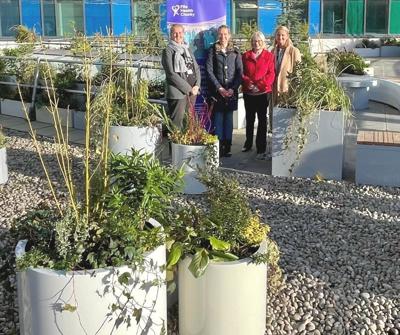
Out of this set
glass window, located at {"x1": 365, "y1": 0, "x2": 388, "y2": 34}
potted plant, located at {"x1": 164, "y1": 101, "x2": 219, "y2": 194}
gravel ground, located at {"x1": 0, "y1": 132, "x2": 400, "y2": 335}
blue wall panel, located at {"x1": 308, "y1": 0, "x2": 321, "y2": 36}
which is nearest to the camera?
gravel ground, located at {"x1": 0, "y1": 132, "x2": 400, "y2": 335}

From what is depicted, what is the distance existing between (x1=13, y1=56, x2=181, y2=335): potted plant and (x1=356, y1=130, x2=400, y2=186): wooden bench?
11.3 ft

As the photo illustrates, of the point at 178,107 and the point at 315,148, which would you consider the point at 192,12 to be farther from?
the point at 315,148

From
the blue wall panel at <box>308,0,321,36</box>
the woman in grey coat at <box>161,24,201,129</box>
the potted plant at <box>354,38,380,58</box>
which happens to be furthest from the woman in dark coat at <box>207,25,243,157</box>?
the blue wall panel at <box>308,0,321,36</box>

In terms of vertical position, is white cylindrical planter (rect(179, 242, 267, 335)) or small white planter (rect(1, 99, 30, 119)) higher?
small white planter (rect(1, 99, 30, 119))

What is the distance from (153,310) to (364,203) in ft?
10.7

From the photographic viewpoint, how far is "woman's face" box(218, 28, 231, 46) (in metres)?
7.13

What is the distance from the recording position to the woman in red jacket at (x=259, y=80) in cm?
708

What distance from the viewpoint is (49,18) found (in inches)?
923

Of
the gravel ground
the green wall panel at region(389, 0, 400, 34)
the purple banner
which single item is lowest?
the gravel ground

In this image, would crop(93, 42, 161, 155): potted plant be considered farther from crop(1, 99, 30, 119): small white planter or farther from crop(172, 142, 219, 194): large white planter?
crop(1, 99, 30, 119): small white planter

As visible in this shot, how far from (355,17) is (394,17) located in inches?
60.8

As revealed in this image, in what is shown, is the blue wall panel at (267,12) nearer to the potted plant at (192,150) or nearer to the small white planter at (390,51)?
the small white planter at (390,51)

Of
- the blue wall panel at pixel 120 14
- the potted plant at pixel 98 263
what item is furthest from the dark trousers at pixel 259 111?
the blue wall panel at pixel 120 14

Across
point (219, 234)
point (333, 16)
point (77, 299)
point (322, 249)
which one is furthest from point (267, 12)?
point (77, 299)
